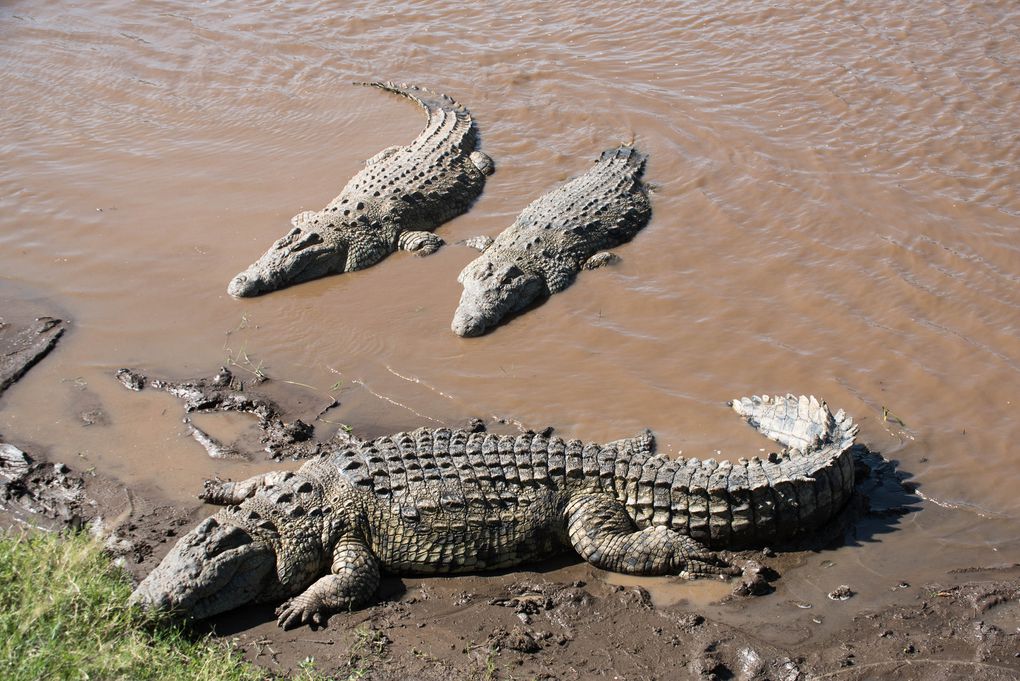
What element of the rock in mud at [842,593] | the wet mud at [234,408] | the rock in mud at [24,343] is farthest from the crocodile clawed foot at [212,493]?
the rock in mud at [842,593]

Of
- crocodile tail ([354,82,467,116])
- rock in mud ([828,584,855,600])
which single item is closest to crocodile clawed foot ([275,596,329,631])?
rock in mud ([828,584,855,600])

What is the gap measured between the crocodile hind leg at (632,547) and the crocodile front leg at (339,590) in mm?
1205

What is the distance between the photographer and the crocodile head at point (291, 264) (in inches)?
339

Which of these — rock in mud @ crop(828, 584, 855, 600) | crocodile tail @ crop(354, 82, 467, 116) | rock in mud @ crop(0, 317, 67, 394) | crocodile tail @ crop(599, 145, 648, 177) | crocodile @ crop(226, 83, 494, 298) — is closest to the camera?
rock in mud @ crop(828, 584, 855, 600)

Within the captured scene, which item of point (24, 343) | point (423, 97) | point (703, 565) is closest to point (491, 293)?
point (703, 565)

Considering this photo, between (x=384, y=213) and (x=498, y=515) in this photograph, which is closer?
(x=498, y=515)

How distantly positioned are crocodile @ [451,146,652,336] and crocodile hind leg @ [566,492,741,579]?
9.03 feet

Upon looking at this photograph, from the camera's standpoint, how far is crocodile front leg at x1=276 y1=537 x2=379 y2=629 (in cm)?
514

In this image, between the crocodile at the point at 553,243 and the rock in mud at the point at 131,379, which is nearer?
the rock in mud at the point at 131,379

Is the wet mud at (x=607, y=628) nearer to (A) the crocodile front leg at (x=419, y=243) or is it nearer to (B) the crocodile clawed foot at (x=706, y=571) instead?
(B) the crocodile clawed foot at (x=706, y=571)

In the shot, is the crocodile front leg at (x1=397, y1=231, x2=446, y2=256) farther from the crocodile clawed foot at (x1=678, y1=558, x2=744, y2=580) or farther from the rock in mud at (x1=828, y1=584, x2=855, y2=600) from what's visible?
the rock in mud at (x1=828, y1=584, x2=855, y2=600)

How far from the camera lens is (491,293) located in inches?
320

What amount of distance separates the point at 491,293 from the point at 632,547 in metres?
3.31

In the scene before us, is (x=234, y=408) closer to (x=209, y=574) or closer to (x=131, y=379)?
(x=131, y=379)
